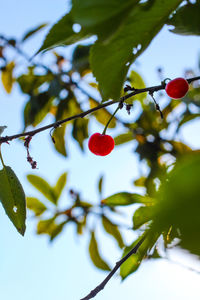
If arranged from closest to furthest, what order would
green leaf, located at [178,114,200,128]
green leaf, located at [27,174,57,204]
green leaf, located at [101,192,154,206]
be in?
green leaf, located at [101,192,154,206] → green leaf, located at [178,114,200,128] → green leaf, located at [27,174,57,204]

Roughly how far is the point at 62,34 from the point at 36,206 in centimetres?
317

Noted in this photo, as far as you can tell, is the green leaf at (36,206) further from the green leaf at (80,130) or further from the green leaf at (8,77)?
the green leaf at (8,77)

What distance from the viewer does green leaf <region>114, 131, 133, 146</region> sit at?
2.98 m

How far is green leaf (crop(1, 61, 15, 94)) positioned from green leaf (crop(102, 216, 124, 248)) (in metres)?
1.79

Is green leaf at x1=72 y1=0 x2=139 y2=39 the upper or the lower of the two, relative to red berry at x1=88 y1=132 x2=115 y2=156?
upper

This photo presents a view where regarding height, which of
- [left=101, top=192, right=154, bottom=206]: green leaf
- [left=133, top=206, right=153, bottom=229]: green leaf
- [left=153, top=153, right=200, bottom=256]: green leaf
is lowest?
[left=133, top=206, right=153, bottom=229]: green leaf

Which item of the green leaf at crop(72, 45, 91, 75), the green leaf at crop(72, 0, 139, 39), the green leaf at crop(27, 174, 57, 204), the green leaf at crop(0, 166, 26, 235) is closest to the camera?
the green leaf at crop(72, 0, 139, 39)

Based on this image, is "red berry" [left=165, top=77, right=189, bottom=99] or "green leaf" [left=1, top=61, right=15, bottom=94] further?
"green leaf" [left=1, top=61, right=15, bottom=94]

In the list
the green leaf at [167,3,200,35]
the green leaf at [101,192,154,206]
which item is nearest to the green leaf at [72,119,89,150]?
the green leaf at [101,192,154,206]

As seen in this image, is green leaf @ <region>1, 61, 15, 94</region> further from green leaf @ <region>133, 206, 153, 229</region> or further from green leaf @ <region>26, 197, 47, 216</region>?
green leaf @ <region>133, 206, 153, 229</region>

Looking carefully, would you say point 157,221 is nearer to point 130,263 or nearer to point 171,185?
point 171,185

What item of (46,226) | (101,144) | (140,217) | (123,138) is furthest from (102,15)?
(46,226)

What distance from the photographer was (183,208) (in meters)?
0.29

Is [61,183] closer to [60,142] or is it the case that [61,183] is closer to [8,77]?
[60,142]
